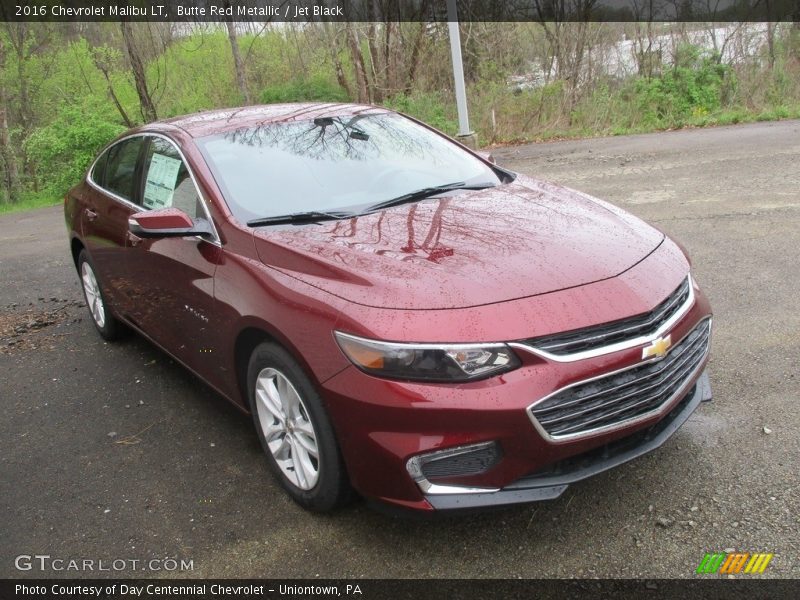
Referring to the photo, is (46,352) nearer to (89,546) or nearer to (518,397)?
(89,546)

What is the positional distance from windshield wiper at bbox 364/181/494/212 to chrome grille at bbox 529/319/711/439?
1468 mm

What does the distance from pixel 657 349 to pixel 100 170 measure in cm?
434

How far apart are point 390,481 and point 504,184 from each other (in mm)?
2008

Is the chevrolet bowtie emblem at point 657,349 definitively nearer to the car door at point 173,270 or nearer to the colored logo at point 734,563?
the colored logo at point 734,563

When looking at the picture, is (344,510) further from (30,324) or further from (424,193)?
(30,324)

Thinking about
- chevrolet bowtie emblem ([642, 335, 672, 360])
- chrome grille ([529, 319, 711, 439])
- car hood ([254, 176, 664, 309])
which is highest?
car hood ([254, 176, 664, 309])

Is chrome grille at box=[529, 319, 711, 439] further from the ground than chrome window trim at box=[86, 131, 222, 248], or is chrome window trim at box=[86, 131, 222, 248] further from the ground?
chrome window trim at box=[86, 131, 222, 248]

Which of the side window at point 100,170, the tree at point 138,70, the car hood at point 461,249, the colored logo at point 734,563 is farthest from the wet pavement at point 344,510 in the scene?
the tree at point 138,70

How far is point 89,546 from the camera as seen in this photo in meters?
3.03

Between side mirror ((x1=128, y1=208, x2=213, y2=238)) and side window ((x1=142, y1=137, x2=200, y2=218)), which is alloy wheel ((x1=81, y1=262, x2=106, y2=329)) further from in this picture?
side mirror ((x1=128, y1=208, x2=213, y2=238))

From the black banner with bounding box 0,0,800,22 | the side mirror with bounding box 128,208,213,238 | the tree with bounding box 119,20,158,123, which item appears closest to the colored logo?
the side mirror with bounding box 128,208,213,238

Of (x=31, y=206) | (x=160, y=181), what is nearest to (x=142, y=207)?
(x=160, y=181)

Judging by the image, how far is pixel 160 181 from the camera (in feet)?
13.7

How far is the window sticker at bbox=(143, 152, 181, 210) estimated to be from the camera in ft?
13.1
